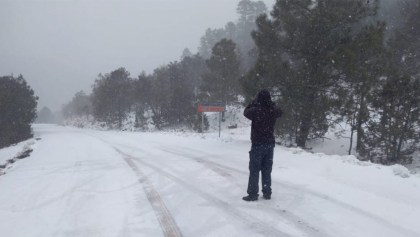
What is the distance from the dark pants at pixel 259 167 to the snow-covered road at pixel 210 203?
0.82 feet

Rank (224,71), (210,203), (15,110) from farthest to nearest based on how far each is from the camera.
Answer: (15,110), (224,71), (210,203)

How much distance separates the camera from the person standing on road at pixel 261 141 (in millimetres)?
6492

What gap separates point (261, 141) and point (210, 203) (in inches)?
59.2

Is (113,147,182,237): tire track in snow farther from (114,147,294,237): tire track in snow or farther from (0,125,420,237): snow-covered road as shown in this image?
(114,147,294,237): tire track in snow

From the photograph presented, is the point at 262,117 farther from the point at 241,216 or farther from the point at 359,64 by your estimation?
the point at 359,64

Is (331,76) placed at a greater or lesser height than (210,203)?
greater

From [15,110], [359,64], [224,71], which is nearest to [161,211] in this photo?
[359,64]

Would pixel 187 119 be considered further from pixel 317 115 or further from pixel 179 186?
pixel 179 186

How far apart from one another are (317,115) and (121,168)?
10.8 m

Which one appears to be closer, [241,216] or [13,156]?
[241,216]

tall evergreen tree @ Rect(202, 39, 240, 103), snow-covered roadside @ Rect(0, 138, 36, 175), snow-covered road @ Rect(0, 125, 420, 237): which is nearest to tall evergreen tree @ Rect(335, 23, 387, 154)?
snow-covered road @ Rect(0, 125, 420, 237)

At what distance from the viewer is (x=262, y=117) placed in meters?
6.52

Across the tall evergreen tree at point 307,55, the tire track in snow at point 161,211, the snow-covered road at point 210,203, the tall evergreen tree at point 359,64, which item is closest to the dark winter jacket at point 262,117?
the snow-covered road at point 210,203

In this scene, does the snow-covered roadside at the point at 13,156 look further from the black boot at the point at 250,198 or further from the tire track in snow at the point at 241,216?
the black boot at the point at 250,198
